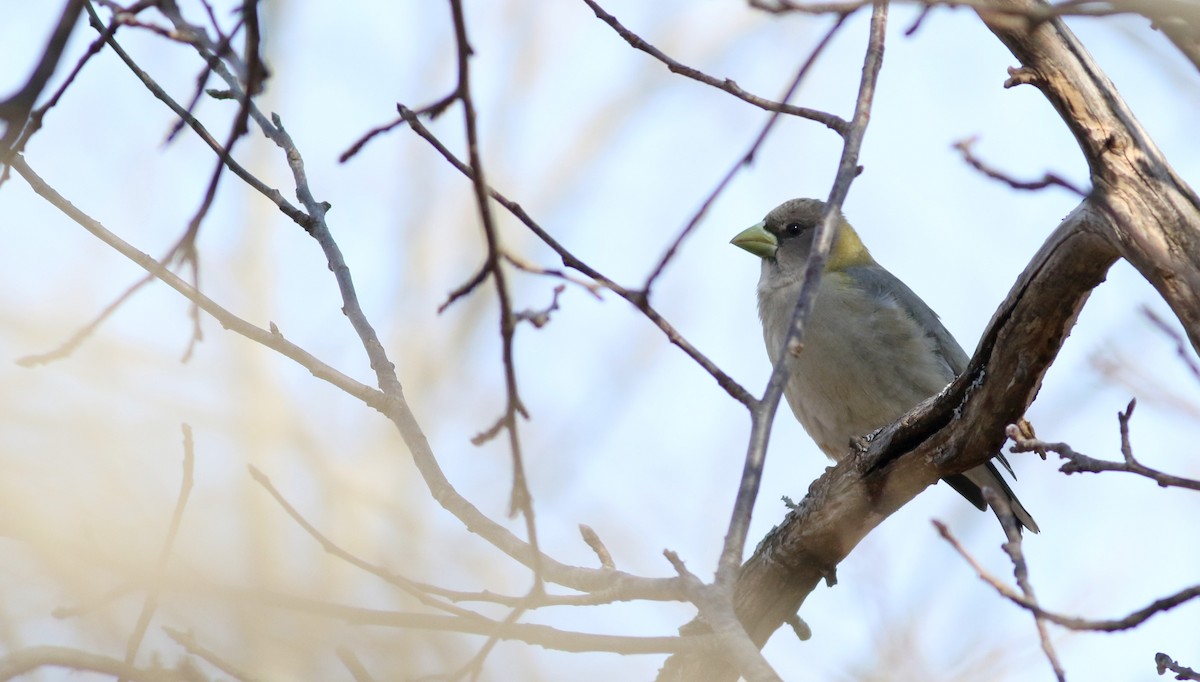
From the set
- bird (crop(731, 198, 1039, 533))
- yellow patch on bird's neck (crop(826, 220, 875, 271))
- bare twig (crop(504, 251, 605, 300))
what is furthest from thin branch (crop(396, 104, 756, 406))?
yellow patch on bird's neck (crop(826, 220, 875, 271))

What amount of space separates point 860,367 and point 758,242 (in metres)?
1.47

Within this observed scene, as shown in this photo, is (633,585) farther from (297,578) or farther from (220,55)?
(297,578)

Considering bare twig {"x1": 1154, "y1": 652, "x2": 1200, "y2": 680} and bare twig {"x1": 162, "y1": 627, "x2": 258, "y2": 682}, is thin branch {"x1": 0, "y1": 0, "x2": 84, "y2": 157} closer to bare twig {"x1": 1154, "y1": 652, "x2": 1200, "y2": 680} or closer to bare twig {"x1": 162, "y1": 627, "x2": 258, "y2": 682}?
bare twig {"x1": 162, "y1": 627, "x2": 258, "y2": 682}

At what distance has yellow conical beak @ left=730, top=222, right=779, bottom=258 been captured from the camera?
7188mm

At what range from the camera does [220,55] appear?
2068 millimetres

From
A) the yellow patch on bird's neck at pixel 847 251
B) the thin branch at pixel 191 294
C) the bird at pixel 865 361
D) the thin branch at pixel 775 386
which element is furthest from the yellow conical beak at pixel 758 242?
the thin branch at pixel 775 386

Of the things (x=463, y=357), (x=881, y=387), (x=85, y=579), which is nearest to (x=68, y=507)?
(x=85, y=579)

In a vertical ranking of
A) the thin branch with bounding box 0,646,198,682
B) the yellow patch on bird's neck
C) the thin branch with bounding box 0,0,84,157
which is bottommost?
the thin branch with bounding box 0,646,198,682

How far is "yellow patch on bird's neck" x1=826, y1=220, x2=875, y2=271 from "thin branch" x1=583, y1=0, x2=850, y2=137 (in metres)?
3.84

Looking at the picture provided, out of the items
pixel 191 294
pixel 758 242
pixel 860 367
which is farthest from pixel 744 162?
pixel 758 242

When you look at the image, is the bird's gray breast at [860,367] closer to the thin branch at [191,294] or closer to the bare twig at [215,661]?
the thin branch at [191,294]

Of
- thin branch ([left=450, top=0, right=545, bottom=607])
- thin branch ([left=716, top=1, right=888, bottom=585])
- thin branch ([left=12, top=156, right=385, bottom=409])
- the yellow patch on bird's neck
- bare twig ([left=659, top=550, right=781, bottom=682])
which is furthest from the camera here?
the yellow patch on bird's neck

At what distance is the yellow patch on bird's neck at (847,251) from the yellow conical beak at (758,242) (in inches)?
13.8

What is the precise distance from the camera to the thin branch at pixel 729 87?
9.87 ft
